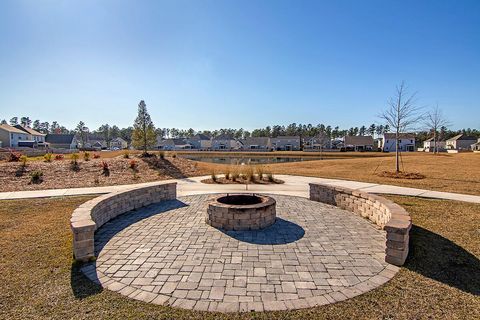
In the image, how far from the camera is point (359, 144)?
68.1 meters

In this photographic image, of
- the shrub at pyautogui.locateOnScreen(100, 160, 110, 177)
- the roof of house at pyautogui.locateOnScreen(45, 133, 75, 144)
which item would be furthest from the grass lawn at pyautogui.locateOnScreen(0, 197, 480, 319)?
the roof of house at pyautogui.locateOnScreen(45, 133, 75, 144)

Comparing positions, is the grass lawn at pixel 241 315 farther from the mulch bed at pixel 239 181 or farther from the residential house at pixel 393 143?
the residential house at pixel 393 143

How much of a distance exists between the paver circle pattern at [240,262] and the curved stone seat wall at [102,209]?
30 cm

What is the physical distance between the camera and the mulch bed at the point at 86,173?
40.1 feet

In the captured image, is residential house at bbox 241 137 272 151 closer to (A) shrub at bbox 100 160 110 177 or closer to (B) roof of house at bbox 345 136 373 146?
(B) roof of house at bbox 345 136 373 146

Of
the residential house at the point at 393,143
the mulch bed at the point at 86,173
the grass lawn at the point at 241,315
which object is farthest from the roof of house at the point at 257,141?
the grass lawn at the point at 241,315

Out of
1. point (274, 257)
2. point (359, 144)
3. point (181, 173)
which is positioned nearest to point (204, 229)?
point (274, 257)

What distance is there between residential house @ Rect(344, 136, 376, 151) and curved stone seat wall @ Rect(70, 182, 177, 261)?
216 feet

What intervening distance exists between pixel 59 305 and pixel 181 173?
528 inches

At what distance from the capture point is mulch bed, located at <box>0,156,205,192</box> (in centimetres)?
1223

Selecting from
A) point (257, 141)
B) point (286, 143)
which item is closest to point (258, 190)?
point (286, 143)

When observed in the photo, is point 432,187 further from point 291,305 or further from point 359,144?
point 359,144

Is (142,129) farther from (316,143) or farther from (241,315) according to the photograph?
(316,143)

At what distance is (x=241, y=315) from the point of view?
3246 mm
